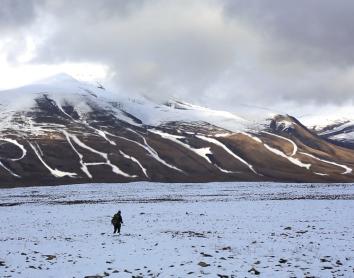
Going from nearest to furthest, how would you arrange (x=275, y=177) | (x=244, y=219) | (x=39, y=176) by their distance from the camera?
(x=244, y=219) < (x=39, y=176) < (x=275, y=177)

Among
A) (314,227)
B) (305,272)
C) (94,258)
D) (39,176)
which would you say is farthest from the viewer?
(39,176)

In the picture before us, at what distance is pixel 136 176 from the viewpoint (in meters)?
178

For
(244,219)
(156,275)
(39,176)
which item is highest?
(39,176)

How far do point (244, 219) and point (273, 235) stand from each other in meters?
9.53

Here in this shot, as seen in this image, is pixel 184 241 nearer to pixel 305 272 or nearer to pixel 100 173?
pixel 305 272

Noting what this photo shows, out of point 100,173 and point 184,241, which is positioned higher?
point 100,173

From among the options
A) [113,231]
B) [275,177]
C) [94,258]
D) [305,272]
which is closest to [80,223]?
[113,231]

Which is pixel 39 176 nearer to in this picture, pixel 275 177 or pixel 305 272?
pixel 275 177

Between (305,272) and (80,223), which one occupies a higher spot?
(80,223)

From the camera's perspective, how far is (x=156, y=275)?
2175 centimetres

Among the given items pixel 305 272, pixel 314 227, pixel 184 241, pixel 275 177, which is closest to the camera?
pixel 305 272

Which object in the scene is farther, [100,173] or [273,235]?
[100,173]

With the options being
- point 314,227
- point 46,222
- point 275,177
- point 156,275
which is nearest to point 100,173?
point 275,177

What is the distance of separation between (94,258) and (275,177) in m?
179
